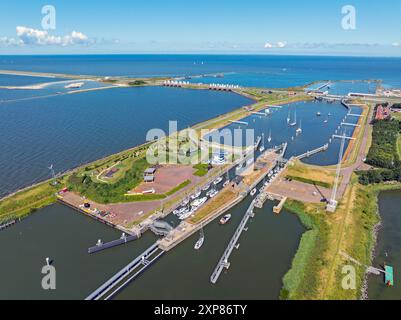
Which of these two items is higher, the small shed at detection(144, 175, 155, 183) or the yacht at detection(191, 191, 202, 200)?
the small shed at detection(144, 175, 155, 183)

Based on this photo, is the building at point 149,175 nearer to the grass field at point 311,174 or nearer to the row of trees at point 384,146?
the grass field at point 311,174

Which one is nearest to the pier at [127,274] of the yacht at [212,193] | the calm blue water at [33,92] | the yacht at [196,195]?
the yacht at [196,195]

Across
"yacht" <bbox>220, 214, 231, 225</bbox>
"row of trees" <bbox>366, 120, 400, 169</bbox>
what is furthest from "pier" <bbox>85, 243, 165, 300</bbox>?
"row of trees" <bbox>366, 120, 400, 169</bbox>

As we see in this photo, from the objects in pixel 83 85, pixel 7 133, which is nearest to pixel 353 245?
pixel 7 133

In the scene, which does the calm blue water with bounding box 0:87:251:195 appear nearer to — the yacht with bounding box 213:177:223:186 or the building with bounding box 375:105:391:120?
the yacht with bounding box 213:177:223:186

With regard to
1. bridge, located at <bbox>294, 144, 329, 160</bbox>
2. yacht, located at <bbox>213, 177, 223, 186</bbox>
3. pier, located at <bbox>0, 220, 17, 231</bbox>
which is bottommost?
pier, located at <bbox>0, 220, 17, 231</bbox>
